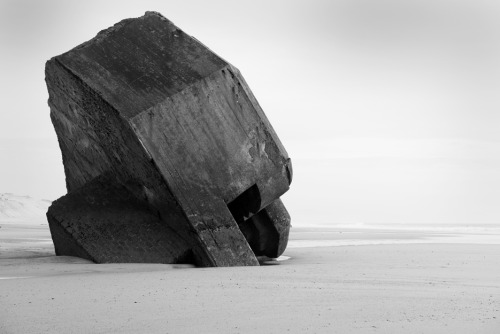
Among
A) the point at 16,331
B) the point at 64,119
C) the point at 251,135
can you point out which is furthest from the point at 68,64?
the point at 16,331

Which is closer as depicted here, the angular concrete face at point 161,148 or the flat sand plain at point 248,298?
the flat sand plain at point 248,298

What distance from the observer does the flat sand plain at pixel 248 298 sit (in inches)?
117

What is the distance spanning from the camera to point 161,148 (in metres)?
5.54

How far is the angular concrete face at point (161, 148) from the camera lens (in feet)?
18.4

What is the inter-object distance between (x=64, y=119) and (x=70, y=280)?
2.43 metres

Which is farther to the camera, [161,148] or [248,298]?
[161,148]

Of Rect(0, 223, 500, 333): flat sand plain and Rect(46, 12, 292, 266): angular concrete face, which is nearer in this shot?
Rect(0, 223, 500, 333): flat sand plain

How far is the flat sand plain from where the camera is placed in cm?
298

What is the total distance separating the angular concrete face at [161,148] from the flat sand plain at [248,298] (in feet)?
1.12

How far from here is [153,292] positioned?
12.9ft

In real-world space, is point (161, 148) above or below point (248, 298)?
above

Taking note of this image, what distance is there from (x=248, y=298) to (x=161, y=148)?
213cm

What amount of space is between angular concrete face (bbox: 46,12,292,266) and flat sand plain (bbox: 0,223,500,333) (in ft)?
1.12

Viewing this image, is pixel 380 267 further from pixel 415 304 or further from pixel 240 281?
pixel 415 304
